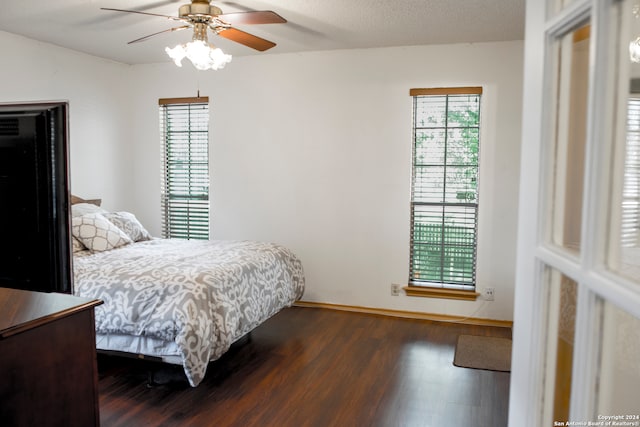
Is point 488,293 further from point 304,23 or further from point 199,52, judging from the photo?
point 199,52

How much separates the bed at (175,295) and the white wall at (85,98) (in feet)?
4.05

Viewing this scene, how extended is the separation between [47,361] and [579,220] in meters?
1.53

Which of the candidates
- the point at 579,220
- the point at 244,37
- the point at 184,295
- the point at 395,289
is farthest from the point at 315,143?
the point at 579,220

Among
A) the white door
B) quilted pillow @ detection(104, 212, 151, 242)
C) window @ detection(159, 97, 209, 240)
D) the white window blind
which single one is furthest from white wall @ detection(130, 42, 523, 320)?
the white window blind

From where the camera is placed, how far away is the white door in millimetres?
603

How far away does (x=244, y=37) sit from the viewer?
3.18 meters

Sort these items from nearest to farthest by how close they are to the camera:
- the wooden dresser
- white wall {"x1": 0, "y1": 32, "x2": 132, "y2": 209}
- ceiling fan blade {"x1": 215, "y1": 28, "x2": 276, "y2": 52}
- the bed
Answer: the wooden dresser < the bed < ceiling fan blade {"x1": 215, "y1": 28, "x2": 276, "y2": 52} < white wall {"x1": 0, "y1": 32, "x2": 132, "y2": 209}

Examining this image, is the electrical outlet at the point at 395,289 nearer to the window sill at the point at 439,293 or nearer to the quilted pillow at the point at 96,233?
the window sill at the point at 439,293

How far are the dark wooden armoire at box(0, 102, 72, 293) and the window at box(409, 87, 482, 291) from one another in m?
3.40

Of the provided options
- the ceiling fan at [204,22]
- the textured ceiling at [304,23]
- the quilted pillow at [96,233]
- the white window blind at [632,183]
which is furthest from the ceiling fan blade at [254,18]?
the white window blind at [632,183]

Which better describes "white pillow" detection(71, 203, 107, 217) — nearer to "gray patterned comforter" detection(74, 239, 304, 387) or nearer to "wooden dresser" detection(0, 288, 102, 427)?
"gray patterned comforter" detection(74, 239, 304, 387)

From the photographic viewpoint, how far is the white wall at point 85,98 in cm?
407

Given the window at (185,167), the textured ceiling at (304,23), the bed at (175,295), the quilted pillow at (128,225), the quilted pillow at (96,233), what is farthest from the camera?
the window at (185,167)

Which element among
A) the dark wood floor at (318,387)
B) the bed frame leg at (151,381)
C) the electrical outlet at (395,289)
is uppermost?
the electrical outlet at (395,289)
